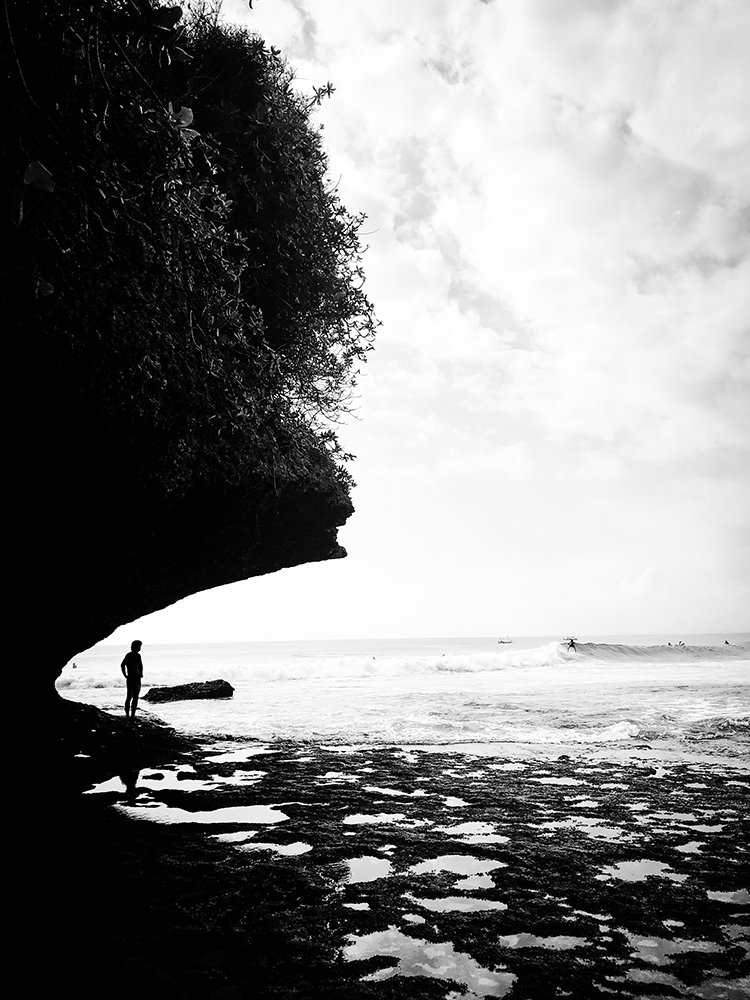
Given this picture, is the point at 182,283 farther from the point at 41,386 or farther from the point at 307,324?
the point at 307,324

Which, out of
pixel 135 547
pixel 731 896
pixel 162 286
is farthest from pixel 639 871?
pixel 135 547

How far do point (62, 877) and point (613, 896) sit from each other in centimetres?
409

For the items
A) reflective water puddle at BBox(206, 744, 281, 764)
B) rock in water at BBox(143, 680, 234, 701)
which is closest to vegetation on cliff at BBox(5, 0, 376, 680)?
reflective water puddle at BBox(206, 744, 281, 764)

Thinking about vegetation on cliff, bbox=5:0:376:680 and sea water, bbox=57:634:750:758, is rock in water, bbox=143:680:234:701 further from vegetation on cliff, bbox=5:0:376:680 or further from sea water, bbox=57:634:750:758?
vegetation on cliff, bbox=5:0:376:680

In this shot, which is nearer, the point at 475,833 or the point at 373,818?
the point at 475,833

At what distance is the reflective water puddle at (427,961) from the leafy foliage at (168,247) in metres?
4.23

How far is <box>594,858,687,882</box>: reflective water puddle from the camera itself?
4680 millimetres

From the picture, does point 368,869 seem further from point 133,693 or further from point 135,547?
point 133,693

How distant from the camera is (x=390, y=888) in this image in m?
4.34

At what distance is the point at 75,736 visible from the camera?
10695 mm

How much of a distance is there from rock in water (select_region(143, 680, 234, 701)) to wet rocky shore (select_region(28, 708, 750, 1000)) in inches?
540

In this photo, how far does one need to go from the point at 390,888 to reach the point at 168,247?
5472mm

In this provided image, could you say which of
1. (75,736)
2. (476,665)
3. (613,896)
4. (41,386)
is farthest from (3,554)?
(476,665)

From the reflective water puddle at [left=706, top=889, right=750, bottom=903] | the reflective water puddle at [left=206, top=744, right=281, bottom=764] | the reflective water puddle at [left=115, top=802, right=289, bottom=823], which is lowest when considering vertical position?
the reflective water puddle at [left=206, top=744, right=281, bottom=764]
